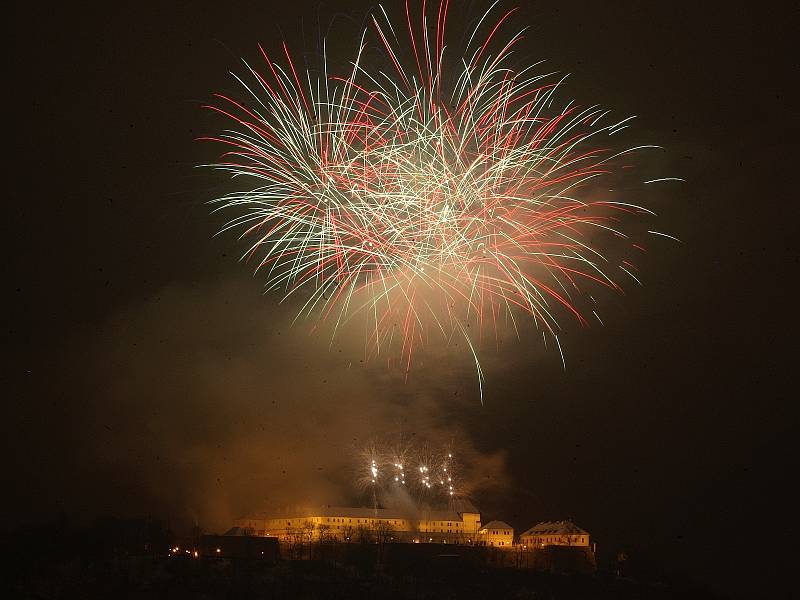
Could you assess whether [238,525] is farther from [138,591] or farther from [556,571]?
[556,571]

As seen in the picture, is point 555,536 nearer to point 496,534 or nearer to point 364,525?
point 496,534

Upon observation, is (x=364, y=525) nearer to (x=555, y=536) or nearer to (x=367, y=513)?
(x=367, y=513)

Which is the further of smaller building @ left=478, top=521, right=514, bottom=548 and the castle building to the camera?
smaller building @ left=478, top=521, right=514, bottom=548

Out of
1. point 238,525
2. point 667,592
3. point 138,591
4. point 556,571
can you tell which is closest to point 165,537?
point 238,525

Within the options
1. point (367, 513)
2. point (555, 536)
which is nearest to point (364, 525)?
point (367, 513)

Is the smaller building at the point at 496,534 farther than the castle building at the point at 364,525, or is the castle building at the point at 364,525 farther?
the smaller building at the point at 496,534
